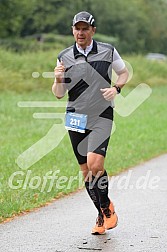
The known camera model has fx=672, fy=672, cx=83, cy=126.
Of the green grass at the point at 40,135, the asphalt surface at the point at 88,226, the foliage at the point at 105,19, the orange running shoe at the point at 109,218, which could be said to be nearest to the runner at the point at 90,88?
the orange running shoe at the point at 109,218

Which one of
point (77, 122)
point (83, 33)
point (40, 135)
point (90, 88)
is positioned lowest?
point (40, 135)

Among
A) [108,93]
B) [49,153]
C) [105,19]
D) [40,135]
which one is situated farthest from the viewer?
[105,19]

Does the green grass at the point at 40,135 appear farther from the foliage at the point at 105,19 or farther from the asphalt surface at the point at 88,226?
the foliage at the point at 105,19

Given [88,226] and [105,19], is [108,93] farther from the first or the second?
[105,19]

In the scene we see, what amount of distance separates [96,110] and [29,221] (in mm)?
1716

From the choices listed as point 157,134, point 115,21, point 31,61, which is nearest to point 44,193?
point 157,134

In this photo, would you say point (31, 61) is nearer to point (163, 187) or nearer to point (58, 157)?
point (58, 157)

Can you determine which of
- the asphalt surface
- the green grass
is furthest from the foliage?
the asphalt surface

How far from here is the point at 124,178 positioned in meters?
11.1

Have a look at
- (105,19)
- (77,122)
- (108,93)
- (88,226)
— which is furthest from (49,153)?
(105,19)

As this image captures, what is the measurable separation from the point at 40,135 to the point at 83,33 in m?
9.39

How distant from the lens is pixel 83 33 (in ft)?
21.8

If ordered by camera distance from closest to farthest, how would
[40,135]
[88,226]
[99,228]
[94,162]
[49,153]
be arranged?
[94,162] < [99,228] < [88,226] < [49,153] < [40,135]

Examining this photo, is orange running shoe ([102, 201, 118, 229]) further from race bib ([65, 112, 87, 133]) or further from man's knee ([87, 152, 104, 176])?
race bib ([65, 112, 87, 133])
